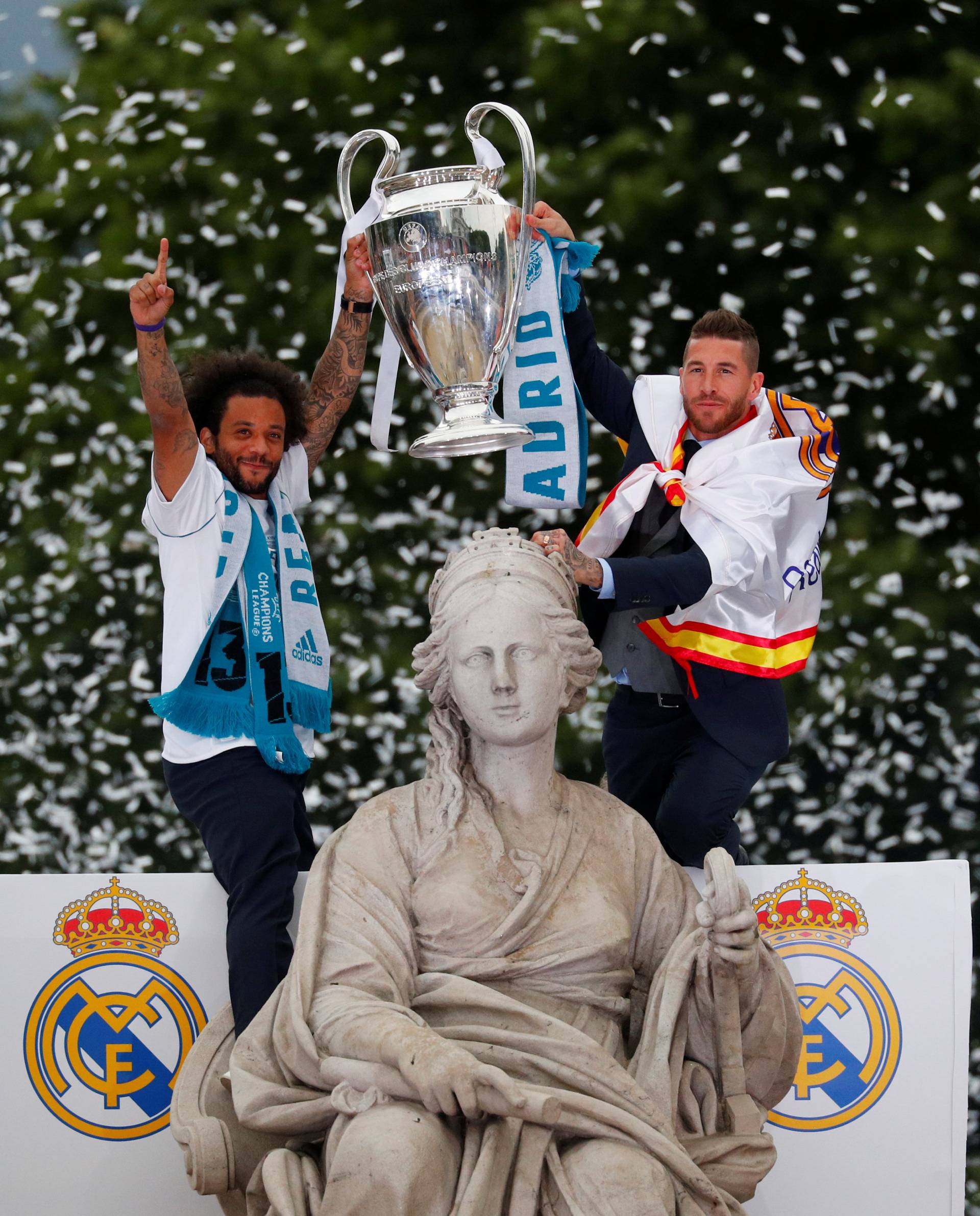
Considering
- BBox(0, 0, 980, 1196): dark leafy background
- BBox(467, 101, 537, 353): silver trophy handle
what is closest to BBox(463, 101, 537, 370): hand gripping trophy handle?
BBox(467, 101, 537, 353): silver trophy handle

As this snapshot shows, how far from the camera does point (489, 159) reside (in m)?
3.22

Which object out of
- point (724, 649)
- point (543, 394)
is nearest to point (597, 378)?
point (543, 394)

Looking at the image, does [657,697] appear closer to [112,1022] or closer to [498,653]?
[498,653]

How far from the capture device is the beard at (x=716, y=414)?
361 cm

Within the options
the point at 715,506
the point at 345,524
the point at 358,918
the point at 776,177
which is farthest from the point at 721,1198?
the point at 776,177

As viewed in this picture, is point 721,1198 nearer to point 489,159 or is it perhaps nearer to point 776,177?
point 489,159

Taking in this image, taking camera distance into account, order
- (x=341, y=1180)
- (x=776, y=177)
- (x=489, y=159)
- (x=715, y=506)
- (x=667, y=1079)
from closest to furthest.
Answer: (x=341, y=1180), (x=667, y=1079), (x=489, y=159), (x=715, y=506), (x=776, y=177)

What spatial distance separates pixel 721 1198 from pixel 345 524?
11.5ft

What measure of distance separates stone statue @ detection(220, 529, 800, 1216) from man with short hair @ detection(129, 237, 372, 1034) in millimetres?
454

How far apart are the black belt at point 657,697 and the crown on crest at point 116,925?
3.54 ft

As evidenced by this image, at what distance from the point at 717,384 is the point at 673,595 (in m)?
0.47

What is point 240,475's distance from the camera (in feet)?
12.4

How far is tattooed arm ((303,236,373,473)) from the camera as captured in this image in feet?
12.8

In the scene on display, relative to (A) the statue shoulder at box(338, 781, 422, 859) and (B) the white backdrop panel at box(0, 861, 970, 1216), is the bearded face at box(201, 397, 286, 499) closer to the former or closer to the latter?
(B) the white backdrop panel at box(0, 861, 970, 1216)
